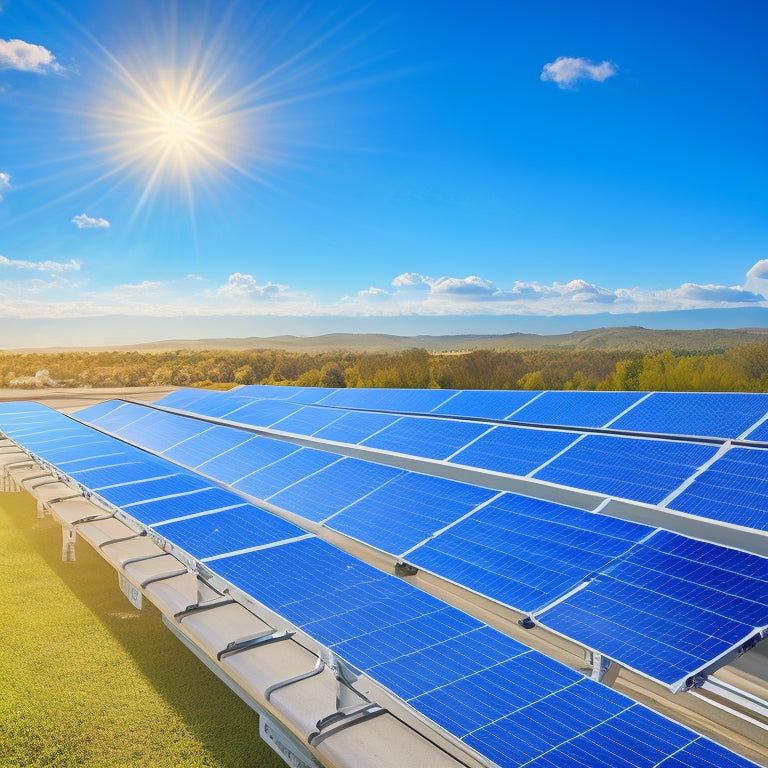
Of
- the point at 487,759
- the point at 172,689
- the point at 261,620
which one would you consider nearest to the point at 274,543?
the point at 261,620

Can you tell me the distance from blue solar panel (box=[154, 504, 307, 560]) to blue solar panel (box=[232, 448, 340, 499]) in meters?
1.53

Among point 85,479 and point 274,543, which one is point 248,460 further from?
point 274,543

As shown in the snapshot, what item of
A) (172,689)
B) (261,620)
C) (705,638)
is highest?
(705,638)

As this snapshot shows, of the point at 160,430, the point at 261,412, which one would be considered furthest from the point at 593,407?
the point at 160,430

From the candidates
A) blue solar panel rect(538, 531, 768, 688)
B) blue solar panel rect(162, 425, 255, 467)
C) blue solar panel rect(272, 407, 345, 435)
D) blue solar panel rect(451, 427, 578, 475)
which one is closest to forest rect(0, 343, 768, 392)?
blue solar panel rect(272, 407, 345, 435)

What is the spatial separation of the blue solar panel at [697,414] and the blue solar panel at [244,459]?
802 centimetres

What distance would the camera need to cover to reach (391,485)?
1177 centimetres

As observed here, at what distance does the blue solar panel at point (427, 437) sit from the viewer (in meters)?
14.6

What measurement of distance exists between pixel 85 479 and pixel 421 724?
11389 millimetres

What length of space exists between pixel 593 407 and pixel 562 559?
9162 millimetres

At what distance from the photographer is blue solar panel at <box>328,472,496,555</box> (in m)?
9.69

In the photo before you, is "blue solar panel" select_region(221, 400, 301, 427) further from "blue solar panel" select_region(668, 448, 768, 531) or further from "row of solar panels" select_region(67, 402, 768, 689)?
"blue solar panel" select_region(668, 448, 768, 531)

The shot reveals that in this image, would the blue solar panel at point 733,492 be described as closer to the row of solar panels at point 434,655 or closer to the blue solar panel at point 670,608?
the blue solar panel at point 670,608

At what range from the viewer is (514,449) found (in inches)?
535
